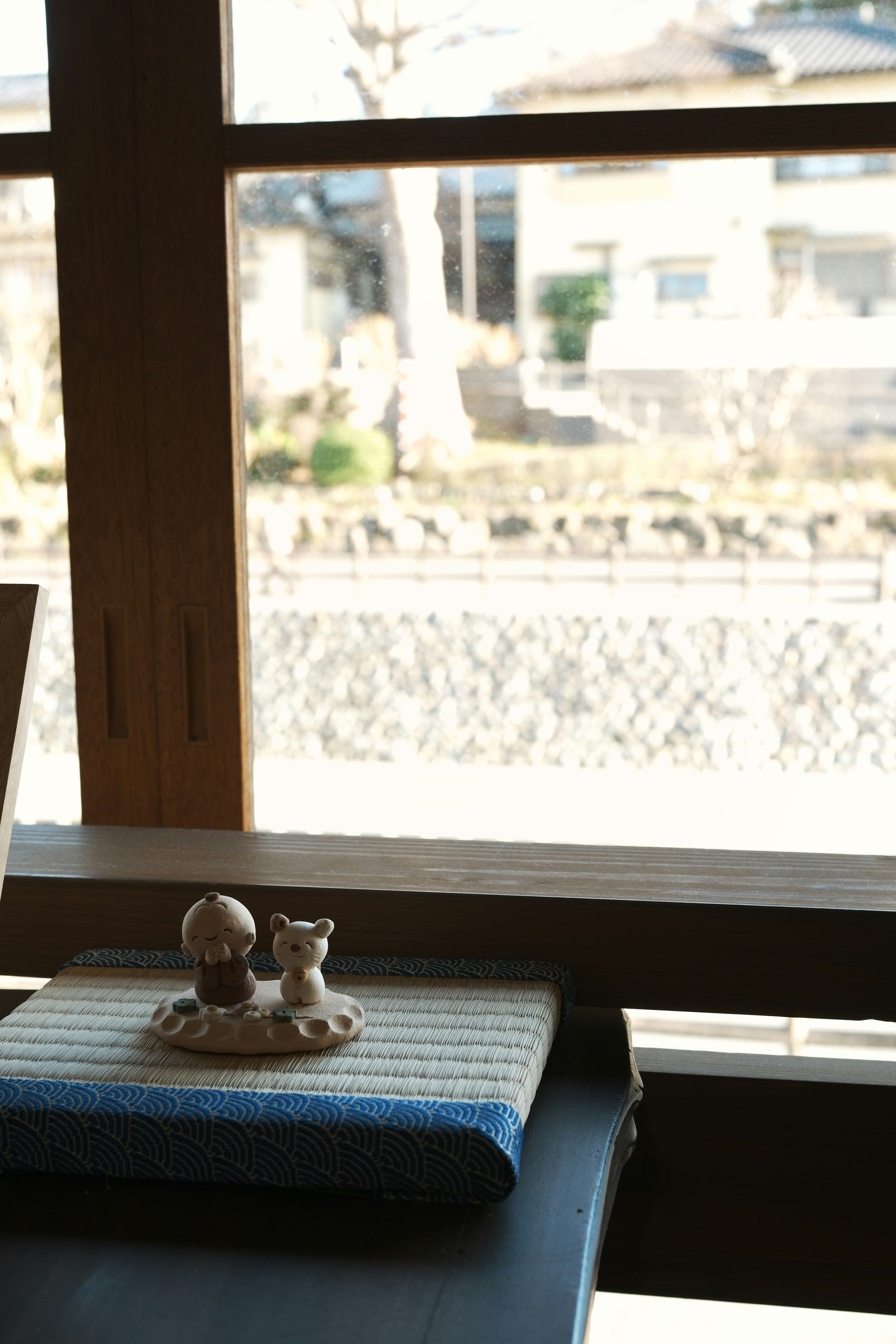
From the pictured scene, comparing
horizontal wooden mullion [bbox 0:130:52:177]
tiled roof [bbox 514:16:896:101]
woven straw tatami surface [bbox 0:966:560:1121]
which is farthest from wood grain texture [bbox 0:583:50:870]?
tiled roof [bbox 514:16:896:101]

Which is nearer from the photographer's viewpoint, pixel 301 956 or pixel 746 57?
pixel 301 956

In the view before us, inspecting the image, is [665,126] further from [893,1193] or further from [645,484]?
[893,1193]

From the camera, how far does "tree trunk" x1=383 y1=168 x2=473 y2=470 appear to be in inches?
58.1

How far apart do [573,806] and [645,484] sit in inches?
16.3

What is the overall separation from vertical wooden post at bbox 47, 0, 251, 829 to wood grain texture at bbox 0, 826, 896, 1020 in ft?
0.77

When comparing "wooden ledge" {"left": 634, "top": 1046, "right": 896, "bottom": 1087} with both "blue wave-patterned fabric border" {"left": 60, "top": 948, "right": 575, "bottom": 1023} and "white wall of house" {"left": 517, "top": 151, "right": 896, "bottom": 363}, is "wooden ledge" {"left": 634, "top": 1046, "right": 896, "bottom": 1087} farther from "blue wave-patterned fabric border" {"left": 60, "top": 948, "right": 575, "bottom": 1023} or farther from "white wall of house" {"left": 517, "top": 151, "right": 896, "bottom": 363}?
"white wall of house" {"left": 517, "top": 151, "right": 896, "bottom": 363}

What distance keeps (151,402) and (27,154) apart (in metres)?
0.35

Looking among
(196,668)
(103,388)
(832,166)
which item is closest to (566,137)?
(832,166)

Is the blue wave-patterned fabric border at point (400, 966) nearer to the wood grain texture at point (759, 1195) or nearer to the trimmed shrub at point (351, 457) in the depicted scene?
the wood grain texture at point (759, 1195)

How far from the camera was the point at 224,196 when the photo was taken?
1.48 m

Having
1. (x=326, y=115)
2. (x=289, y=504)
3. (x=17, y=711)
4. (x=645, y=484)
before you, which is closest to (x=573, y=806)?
(x=645, y=484)

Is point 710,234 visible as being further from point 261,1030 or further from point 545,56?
point 261,1030

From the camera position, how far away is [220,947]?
990mm

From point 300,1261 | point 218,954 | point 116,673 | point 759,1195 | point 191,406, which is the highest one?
point 191,406
